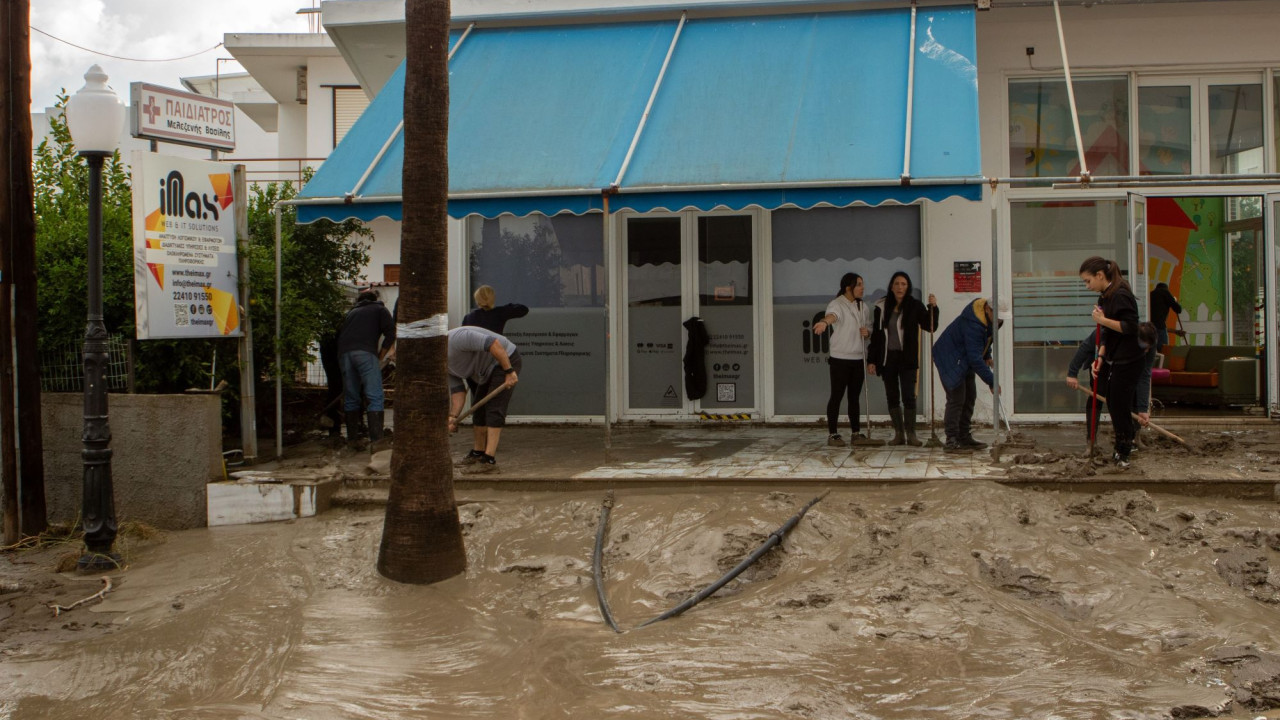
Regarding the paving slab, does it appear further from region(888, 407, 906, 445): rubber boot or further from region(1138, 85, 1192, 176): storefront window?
region(1138, 85, 1192, 176): storefront window

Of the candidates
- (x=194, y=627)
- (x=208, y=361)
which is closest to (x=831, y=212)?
(x=208, y=361)

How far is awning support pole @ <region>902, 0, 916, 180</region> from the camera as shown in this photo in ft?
27.5

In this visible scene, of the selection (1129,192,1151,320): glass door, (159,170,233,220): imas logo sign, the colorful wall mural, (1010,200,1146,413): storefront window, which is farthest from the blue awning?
the colorful wall mural

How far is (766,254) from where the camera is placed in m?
11.7

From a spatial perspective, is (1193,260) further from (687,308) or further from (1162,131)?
(687,308)

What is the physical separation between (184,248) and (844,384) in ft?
19.5

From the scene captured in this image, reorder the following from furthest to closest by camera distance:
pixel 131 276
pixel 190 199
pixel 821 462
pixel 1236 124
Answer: pixel 1236 124
pixel 131 276
pixel 190 199
pixel 821 462

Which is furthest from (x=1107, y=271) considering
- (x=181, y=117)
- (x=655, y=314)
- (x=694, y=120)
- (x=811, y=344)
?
(x=181, y=117)

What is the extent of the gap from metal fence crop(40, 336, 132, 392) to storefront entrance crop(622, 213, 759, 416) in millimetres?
5074

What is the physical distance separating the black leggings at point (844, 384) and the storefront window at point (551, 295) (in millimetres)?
3039

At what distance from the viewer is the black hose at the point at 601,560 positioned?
627 cm

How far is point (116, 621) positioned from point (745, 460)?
487 cm

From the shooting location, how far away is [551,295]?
40.2 ft

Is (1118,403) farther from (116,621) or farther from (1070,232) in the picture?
(116,621)
